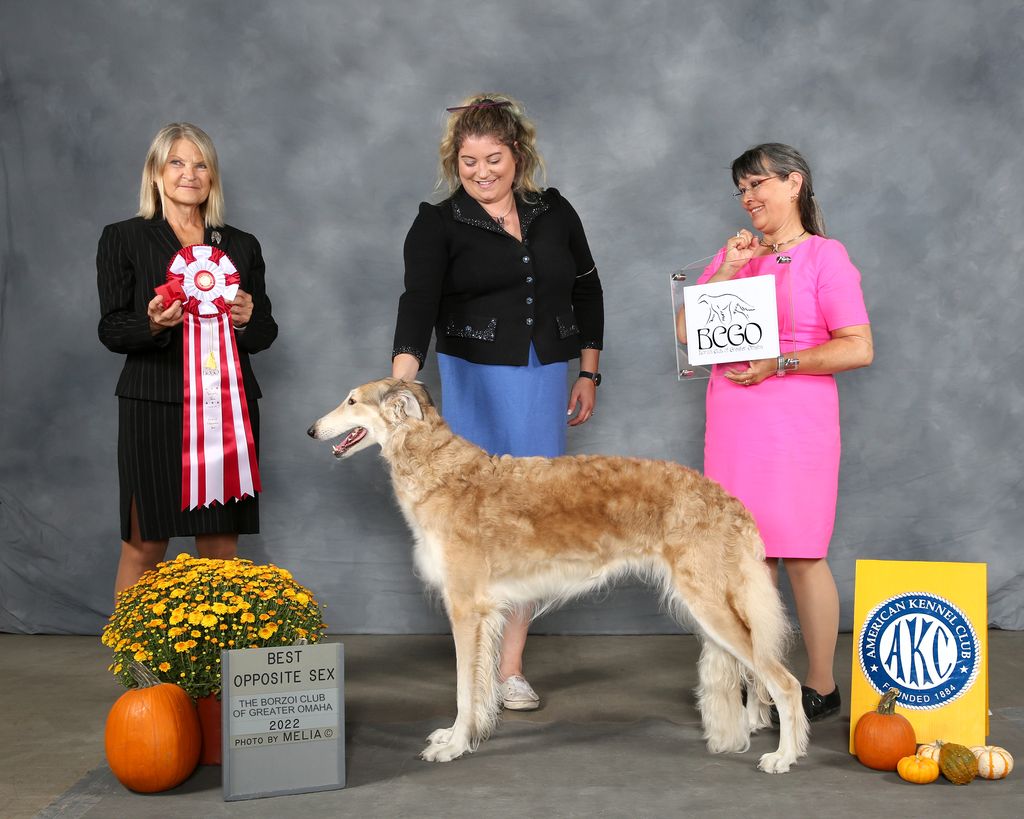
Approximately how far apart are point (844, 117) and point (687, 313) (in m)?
2.34

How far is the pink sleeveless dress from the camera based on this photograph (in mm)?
3664

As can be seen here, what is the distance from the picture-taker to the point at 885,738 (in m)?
3.31

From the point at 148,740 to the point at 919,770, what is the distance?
2.36 metres

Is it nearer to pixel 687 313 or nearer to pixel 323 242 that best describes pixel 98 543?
pixel 323 242

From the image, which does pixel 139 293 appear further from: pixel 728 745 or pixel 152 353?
pixel 728 745

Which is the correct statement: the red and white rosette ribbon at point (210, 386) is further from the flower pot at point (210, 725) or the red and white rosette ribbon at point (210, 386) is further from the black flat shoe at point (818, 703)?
the black flat shoe at point (818, 703)

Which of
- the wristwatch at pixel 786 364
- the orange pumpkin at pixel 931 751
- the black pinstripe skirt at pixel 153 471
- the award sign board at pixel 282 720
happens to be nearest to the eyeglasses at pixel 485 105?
the wristwatch at pixel 786 364

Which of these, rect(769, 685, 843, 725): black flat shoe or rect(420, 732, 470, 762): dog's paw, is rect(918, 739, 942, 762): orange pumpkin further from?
rect(420, 732, 470, 762): dog's paw

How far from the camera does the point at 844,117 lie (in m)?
5.38

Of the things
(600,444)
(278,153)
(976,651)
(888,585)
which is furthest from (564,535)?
(278,153)

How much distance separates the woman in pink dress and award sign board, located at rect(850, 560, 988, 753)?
1.01 ft

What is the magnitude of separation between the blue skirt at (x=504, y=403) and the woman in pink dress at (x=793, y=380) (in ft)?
2.21

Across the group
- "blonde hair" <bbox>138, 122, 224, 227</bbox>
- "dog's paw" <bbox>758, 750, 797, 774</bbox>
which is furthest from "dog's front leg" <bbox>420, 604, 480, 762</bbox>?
"blonde hair" <bbox>138, 122, 224, 227</bbox>

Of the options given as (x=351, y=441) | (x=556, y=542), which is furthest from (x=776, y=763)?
(x=351, y=441)
